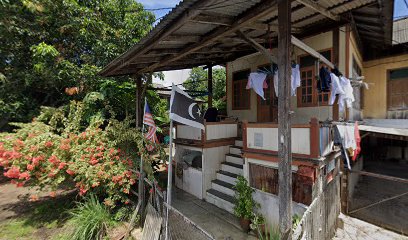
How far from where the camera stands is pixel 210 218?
6.23 m

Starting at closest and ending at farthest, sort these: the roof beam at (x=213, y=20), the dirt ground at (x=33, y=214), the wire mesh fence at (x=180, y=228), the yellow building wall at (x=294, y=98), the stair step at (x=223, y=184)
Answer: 1. the wire mesh fence at (x=180, y=228)
2. the roof beam at (x=213, y=20)
3. the dirt ground at (x=33, y=214)
4. the yellow building wall at (x=294, y=98)
5. the stair step at (x=223, y=184)

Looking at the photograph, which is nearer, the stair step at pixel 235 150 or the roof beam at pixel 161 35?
the roof beam at pixel 161 35

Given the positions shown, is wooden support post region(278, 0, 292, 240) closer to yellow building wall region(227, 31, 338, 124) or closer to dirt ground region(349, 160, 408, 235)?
yellow building wall region(227, 31, 338, 124)

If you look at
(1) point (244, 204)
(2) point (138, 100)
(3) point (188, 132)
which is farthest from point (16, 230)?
(1) point (244, 204)

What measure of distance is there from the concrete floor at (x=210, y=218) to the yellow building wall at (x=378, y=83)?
30.4 ft

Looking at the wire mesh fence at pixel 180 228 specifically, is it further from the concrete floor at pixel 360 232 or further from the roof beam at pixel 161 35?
the concrete floor at pixel 360 232

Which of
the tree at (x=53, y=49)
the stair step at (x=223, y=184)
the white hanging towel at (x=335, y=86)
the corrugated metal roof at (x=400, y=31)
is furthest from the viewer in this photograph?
the corrugated metal roof at (x=400, y=31)

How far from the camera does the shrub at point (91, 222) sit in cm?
546

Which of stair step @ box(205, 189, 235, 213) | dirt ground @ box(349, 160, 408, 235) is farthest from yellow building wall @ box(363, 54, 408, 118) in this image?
stair step @ box(205, 189, 235, 213)

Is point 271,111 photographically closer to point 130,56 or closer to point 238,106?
point 238,106

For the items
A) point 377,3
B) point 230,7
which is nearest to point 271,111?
point 377,3

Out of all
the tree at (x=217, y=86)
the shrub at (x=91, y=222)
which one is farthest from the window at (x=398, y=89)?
the shrub at (x=91, y=222)

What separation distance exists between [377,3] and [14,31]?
13602 millimetres

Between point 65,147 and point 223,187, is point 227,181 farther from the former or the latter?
point 65,147
